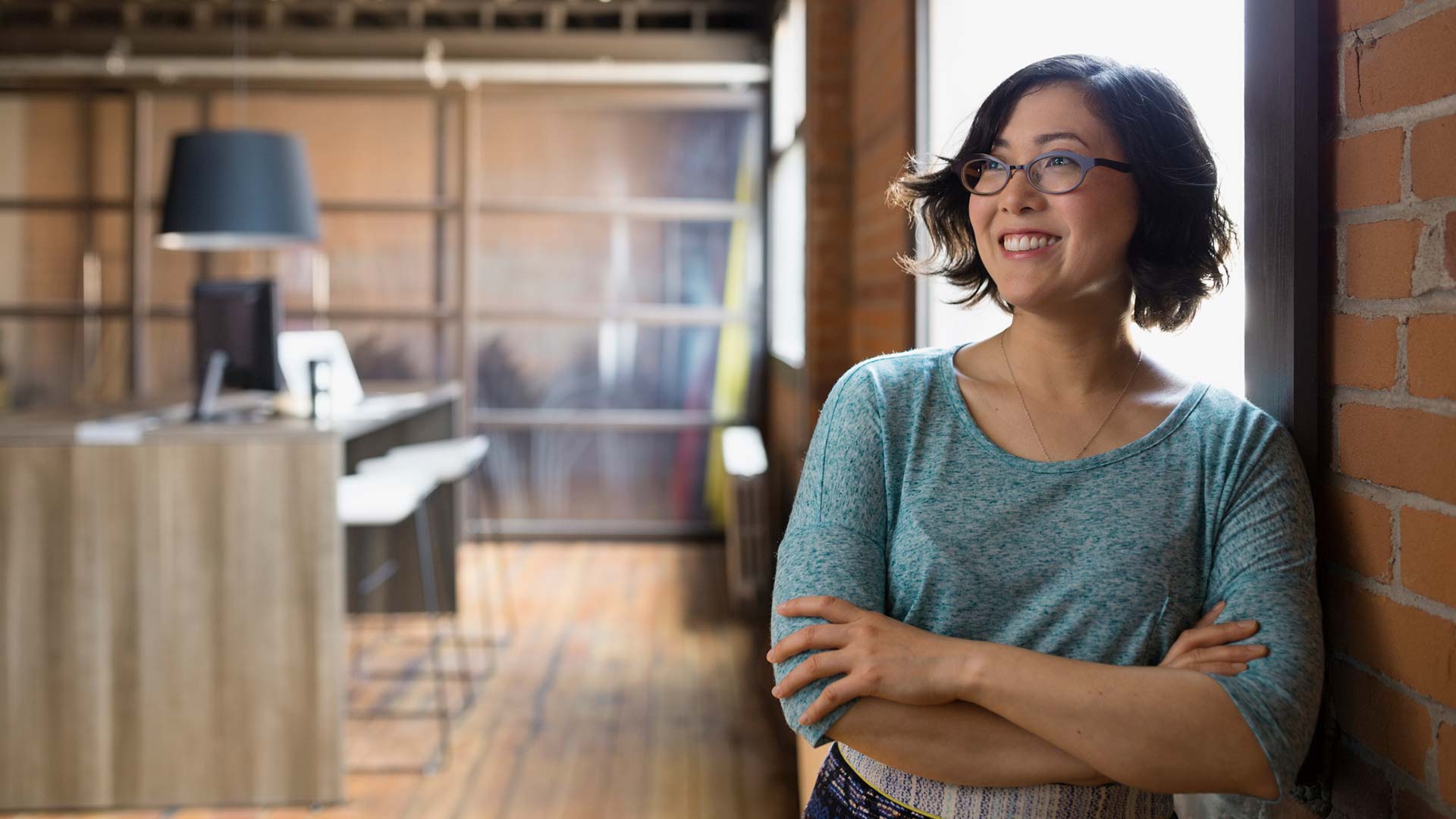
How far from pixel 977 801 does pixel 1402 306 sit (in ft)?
1.87

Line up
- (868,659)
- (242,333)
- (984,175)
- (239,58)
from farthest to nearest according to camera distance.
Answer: (239,58), (242,333), (984,175), (868,659)

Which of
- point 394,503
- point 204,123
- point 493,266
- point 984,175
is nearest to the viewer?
point 984,175

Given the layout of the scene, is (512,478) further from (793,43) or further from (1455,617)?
(1455,617)

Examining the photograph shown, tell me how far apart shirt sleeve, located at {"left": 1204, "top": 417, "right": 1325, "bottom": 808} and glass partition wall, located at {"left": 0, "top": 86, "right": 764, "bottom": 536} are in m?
5.57

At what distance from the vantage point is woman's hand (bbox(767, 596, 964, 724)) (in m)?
1.09

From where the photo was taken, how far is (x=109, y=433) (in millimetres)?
3062

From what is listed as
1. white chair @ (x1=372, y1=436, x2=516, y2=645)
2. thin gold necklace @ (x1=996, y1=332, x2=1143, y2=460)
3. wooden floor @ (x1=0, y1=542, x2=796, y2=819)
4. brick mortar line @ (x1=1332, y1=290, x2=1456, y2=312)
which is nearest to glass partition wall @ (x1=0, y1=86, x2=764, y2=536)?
wooden floor @ (x1=0, y1=542, x2=796, y2=819)

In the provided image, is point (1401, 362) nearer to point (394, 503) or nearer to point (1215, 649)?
point (1215, 649)

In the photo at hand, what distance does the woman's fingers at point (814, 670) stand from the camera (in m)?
1.12

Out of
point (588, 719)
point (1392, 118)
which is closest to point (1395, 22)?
point (1392, 118)

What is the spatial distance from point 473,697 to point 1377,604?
3282 millimetres

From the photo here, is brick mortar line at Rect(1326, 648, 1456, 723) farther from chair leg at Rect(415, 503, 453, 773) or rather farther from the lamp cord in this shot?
the lamp cord

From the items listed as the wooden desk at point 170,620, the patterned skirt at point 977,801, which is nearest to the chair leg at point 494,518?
the wooden desk at point 170,620

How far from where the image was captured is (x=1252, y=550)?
1.08m
